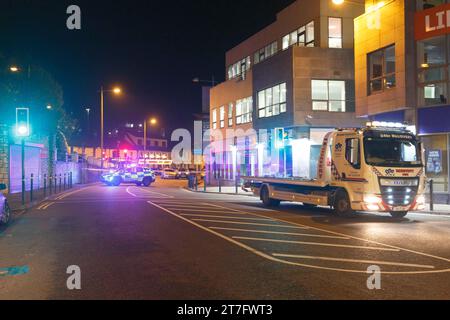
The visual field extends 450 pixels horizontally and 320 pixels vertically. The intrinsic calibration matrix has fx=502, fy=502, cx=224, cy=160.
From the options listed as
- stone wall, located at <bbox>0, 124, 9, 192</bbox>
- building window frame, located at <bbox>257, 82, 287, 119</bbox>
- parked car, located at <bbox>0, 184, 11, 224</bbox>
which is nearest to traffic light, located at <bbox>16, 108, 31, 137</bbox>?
parked car, located at <bbox>0, 184, 11, 224</bbox>

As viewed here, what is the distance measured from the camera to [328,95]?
3106 cm

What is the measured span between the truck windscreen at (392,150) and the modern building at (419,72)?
6.07 metres

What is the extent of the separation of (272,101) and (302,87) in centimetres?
374

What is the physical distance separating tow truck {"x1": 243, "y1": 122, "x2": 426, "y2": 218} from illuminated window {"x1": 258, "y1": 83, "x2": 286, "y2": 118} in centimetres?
1555

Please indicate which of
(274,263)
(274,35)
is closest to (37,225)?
(274,263)

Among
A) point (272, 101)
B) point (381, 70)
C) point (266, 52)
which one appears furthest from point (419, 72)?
point (266, 52)

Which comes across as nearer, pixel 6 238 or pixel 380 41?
pixel 6 238

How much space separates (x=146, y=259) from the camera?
345 inches

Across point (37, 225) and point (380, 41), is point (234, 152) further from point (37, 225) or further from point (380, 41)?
point (37, 225)

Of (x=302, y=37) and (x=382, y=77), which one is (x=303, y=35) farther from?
(x=382, y=77)

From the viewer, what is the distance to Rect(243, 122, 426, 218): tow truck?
15.0 metres

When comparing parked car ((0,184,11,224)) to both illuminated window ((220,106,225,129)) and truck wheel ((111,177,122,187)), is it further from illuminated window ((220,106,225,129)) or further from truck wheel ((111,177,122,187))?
illuminated window ((220,106,225,129))
